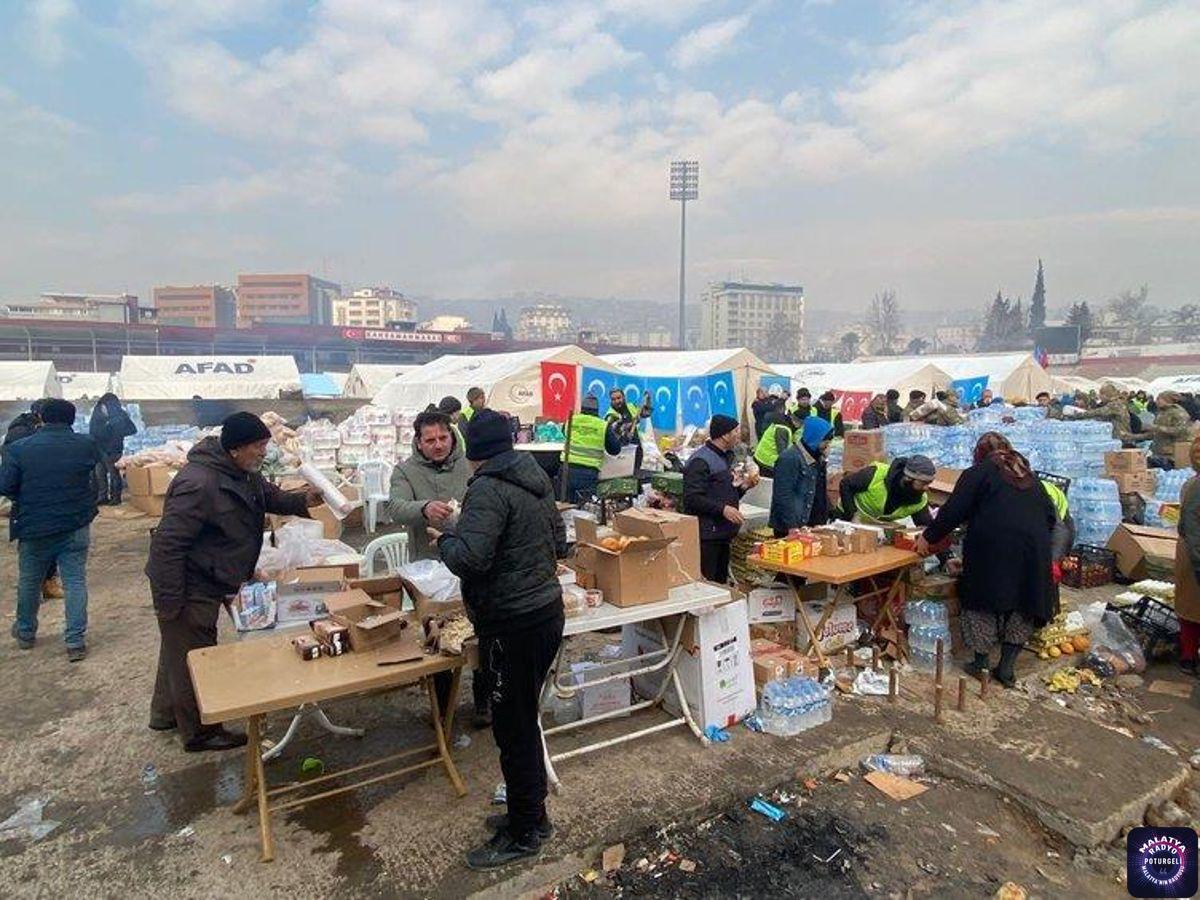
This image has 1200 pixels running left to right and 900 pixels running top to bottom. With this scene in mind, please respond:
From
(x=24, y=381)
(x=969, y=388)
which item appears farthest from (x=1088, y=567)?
(x=24, y=381)

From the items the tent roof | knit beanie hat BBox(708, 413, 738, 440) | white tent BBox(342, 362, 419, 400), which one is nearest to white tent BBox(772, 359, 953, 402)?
the tent roof

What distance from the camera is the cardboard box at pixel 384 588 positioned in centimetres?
368

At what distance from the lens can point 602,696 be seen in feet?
13.3

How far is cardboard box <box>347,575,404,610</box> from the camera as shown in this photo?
368cm

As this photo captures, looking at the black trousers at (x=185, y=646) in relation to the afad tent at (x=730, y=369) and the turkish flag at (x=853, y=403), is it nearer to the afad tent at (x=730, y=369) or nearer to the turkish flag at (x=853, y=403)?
the afad tent at (x=730, y=369)

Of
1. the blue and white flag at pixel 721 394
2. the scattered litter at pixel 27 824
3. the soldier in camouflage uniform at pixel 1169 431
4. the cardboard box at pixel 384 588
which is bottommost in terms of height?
the scattered litter at pixel 27 824

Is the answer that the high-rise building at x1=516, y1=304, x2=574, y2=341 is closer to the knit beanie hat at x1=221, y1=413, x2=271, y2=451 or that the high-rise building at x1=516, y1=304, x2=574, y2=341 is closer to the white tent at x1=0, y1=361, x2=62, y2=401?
the white tent at x1=0, y1=361, x2=62, y2=401

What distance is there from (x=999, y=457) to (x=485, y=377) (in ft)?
42.3

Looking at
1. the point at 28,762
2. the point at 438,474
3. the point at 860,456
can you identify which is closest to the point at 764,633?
the point at 438,474

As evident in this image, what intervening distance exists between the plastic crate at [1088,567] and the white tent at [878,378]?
12.6 metres

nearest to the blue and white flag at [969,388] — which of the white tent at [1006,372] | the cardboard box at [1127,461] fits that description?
the white tent at [1006,372]

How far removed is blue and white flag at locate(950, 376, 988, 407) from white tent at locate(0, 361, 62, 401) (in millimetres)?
26225

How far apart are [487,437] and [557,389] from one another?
1345 centimetres

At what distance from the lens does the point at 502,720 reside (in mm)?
2746
